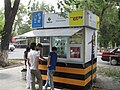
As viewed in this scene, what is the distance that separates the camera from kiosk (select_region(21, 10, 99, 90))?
25.9ft

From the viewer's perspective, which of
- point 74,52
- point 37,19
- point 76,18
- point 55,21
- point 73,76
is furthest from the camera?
point 37,19

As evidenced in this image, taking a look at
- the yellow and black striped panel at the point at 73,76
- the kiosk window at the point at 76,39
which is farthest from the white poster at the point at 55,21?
the yellow and black striped panel at the point at 73,76

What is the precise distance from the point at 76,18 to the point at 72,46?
3.68 feet

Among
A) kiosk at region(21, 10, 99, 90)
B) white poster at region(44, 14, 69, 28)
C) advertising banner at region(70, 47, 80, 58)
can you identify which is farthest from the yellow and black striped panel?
white poster at region(44, 14, 69, 28)

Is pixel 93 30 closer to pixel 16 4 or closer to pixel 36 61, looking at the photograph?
pixel 36 61

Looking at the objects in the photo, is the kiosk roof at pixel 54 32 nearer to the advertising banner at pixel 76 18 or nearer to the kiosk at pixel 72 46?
the kiosk at pixel 72 46

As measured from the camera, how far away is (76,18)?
8.08 m

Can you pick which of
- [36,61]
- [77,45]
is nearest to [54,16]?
[77,45]

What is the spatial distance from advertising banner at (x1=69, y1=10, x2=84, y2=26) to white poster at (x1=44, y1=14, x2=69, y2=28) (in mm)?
179

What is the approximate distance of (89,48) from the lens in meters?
8.64

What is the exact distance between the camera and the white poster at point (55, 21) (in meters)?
8.34

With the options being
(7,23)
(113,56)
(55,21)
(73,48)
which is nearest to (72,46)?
(73,48)

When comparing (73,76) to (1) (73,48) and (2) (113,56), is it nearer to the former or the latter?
(1) (73,48)

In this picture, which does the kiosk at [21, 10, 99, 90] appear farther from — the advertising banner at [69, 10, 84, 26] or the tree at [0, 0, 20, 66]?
the tree at [0, 0, 20, 66]
